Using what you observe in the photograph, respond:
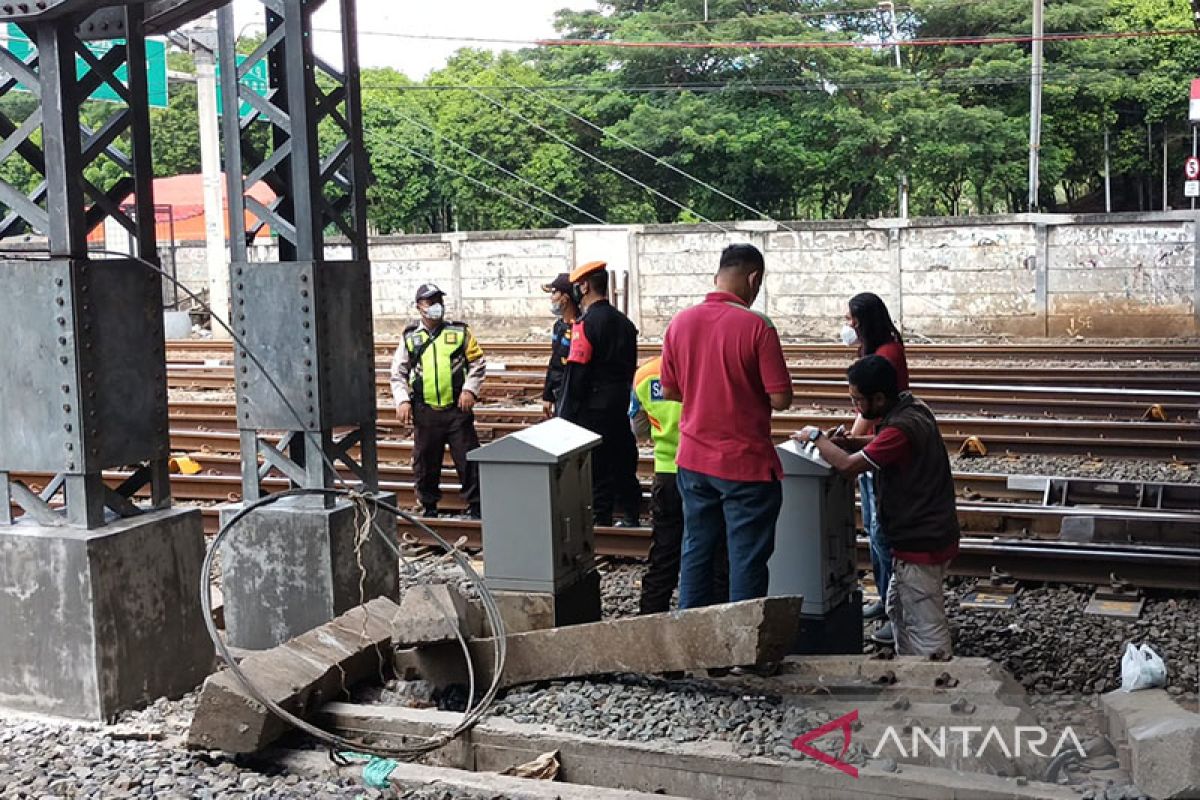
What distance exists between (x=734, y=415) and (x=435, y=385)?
15.3 ft

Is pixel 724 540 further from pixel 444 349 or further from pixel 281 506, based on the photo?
pixel 444 349

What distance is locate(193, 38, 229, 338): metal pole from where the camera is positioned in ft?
88.8

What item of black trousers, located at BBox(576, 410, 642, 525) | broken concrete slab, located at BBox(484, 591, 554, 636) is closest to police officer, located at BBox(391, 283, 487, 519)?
black trousers, located at BBox(576, 410, 642, 525)

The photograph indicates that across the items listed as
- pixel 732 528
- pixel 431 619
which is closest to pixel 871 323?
pixel 732 528

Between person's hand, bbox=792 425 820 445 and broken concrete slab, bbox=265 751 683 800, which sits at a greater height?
person's hand, bbox=792 425 820 445

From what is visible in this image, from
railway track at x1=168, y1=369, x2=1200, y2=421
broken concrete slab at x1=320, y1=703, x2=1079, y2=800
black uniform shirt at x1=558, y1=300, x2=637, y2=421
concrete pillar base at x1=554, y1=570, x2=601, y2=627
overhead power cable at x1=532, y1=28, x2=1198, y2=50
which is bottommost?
broken concrete slab at x1=320, y1=703, x2=1079, y2=800

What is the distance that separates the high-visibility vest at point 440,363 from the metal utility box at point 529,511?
3675 mm

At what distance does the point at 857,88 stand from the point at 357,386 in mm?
34067

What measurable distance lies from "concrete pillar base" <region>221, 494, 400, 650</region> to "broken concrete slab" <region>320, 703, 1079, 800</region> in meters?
1.59

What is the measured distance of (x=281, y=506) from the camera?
7.76 m

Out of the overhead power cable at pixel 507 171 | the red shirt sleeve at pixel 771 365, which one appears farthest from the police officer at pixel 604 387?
the overhead power cable at pixel 507 171

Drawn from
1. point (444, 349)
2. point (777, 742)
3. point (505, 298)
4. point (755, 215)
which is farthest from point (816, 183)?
point (777, 742)

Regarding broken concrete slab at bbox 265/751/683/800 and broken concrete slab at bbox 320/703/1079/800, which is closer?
broken concrete slab at bbox 320/703/1079/800

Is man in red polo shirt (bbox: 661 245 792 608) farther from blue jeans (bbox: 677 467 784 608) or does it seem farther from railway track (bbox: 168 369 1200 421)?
railway track (bbox: 168 369 1200 421)
